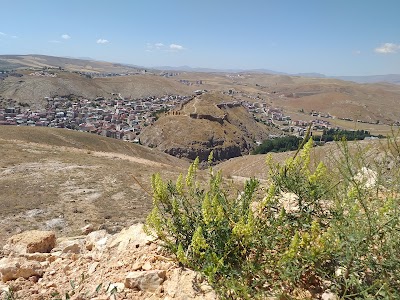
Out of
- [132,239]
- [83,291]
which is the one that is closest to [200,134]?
[132,239]

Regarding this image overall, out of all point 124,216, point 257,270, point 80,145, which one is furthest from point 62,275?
point 80,145

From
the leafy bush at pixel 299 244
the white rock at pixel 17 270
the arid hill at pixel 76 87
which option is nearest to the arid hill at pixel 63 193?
the white rock at pixel 17 270

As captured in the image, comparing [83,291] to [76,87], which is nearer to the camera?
[83,291]

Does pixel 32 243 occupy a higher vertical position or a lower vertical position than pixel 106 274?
lower

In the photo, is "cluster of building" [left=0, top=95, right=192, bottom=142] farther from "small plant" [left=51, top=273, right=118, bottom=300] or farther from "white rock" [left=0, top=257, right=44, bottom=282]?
"small plant" [left=51, top=273, right=118, bottom=300]

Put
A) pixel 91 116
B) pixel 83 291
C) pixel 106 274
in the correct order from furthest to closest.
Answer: pixel 91 116 < pixel 106 274 < pixel 83 291

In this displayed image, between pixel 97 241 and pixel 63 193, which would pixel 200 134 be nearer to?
pixel 63 193

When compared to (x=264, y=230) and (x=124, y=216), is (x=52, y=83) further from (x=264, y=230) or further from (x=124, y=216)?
(x=264, y=230)
